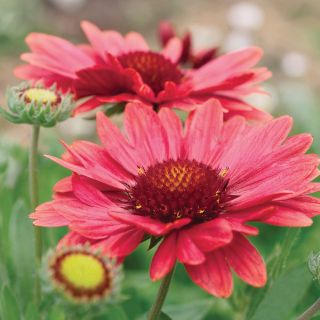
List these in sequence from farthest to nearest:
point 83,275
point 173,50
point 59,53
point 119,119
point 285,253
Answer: point 119,119 → point 173,50 → point 59,53 → point 285,253 → point 83,275

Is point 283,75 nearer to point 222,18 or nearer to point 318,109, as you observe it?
point 222,18

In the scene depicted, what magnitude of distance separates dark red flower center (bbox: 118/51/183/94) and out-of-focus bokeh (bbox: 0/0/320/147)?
156 centimetres

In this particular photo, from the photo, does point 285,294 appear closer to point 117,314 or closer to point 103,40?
point 117,314

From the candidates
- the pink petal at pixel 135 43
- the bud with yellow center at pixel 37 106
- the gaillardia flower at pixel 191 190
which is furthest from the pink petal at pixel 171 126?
the pink petal at pixel 135 43

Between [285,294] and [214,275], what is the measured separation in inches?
7.9

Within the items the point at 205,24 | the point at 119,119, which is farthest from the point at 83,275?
the point at 205,24

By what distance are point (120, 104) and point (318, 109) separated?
1.14m

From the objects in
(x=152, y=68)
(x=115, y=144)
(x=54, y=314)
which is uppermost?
(x=152, y=68)

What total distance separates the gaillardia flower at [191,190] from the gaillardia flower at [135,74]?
0.17ft

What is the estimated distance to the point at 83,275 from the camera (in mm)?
654

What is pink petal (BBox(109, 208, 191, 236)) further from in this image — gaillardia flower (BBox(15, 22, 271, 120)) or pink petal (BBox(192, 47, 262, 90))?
pink petal (BBox(192, 47, 262, 90))

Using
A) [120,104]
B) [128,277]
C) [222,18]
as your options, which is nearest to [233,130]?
[120,104]

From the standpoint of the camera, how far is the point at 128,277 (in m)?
1.37

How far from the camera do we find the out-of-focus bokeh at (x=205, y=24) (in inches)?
118
